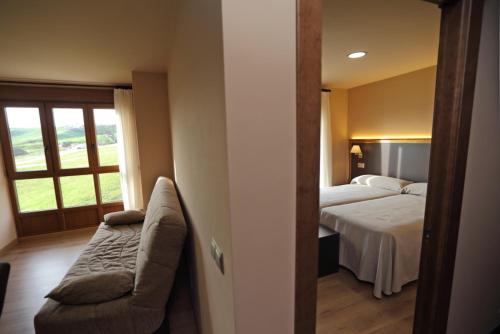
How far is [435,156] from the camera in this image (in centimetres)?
120

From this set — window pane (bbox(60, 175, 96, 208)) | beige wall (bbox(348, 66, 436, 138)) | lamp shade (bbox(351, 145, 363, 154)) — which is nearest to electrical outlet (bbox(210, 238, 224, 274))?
beige wall (bbox(348, 66, 436, 138))

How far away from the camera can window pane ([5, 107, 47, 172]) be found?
140 inches

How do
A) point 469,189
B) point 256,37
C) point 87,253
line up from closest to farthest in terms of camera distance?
point 256,37
point 469,189
point 87,253

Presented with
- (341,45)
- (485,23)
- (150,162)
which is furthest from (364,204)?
(150,162)

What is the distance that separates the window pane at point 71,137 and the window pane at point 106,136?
0.21m

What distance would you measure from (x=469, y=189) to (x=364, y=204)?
65.8 inches

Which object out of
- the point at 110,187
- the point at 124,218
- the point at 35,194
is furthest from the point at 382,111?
the point at 35,194

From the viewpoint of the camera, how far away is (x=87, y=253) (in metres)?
2.30

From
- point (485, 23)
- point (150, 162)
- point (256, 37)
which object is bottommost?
point (150, 162)

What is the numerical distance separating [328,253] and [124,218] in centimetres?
258

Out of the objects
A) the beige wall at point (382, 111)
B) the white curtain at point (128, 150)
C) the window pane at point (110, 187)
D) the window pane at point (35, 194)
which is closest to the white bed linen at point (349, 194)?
the beige wall at point (382, 111)

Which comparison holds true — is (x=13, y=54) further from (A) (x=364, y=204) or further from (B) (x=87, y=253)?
(A) (x=364, y=204)

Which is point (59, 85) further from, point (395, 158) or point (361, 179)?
point (395, 158)

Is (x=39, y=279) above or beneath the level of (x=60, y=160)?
beneath
